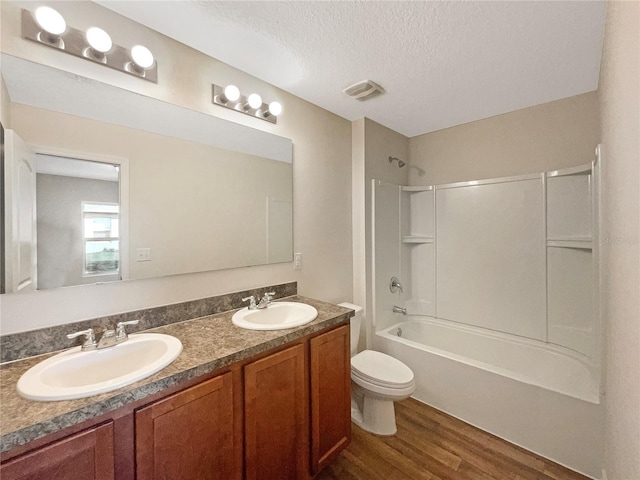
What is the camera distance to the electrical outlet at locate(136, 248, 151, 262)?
128cm

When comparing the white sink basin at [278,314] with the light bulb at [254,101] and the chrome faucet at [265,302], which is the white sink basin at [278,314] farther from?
the light bulb at [254,101]

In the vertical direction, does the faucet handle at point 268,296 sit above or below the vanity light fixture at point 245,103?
below

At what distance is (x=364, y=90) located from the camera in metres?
1.88

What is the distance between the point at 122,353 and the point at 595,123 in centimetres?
329

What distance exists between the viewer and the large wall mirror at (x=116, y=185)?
103cm

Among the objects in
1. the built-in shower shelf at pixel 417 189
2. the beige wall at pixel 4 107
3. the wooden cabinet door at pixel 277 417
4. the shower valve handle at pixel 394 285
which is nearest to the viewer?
the beige wall at pixel 4 107

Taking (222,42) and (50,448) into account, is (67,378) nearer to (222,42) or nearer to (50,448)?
(50,448)

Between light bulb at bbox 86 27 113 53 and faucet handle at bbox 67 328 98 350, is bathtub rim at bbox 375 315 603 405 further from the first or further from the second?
light bulb at bbox 86 27 113 53

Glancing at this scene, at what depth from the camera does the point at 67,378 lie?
977mm

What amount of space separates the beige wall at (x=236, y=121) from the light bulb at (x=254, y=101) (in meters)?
0.09

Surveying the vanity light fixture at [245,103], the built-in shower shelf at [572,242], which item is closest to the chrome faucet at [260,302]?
the vanity light fixture at [245,103]

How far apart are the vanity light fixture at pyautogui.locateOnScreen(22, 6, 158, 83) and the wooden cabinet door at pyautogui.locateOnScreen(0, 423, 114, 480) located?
1454mm

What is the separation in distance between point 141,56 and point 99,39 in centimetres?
15

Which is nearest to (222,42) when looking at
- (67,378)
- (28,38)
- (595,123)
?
(28,38)
